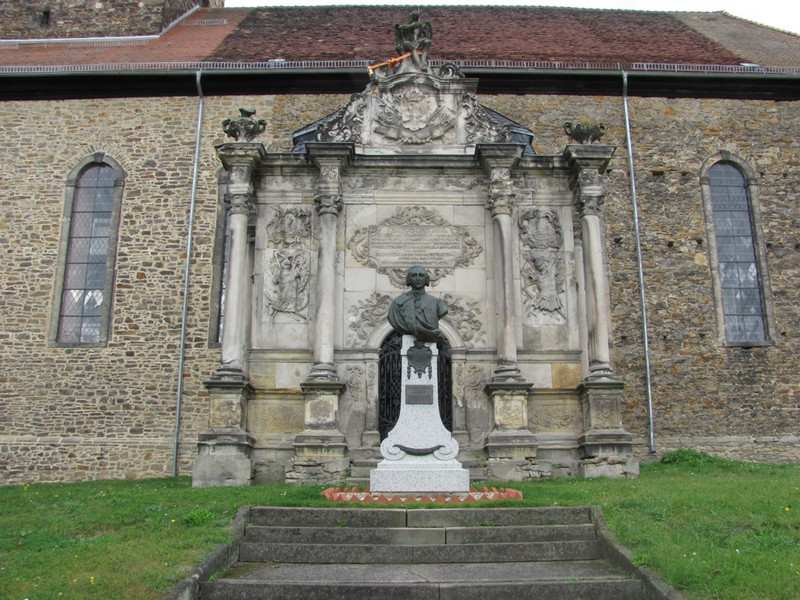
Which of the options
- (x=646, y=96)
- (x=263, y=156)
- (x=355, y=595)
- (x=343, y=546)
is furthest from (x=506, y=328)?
(x=646, y=96)

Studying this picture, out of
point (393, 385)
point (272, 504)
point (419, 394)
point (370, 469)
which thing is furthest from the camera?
point (393, 385)

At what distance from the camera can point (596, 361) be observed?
12.7 metres

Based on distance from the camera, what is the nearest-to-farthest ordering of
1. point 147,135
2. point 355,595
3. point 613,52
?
point 355,595
point 147,135
point 613,52

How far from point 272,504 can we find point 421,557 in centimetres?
217

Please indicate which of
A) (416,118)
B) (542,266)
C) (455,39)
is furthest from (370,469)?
(455,39)

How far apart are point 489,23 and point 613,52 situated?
4471 mm

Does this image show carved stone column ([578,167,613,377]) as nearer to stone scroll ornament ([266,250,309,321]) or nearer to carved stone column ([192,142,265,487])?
stone scroll ornament ([266,250,309,321])

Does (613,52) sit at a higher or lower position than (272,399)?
higher

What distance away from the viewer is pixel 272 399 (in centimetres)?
1276

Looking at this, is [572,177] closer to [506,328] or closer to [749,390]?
[506,328]

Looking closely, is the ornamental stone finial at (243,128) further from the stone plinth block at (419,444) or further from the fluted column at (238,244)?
the stone plinth block at (419,444)

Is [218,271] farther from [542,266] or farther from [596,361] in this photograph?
[596,361]

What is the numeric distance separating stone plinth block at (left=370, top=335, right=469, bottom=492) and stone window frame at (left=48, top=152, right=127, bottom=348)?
34.9 feet

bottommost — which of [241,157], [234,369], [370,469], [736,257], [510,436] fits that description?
[370,469]
